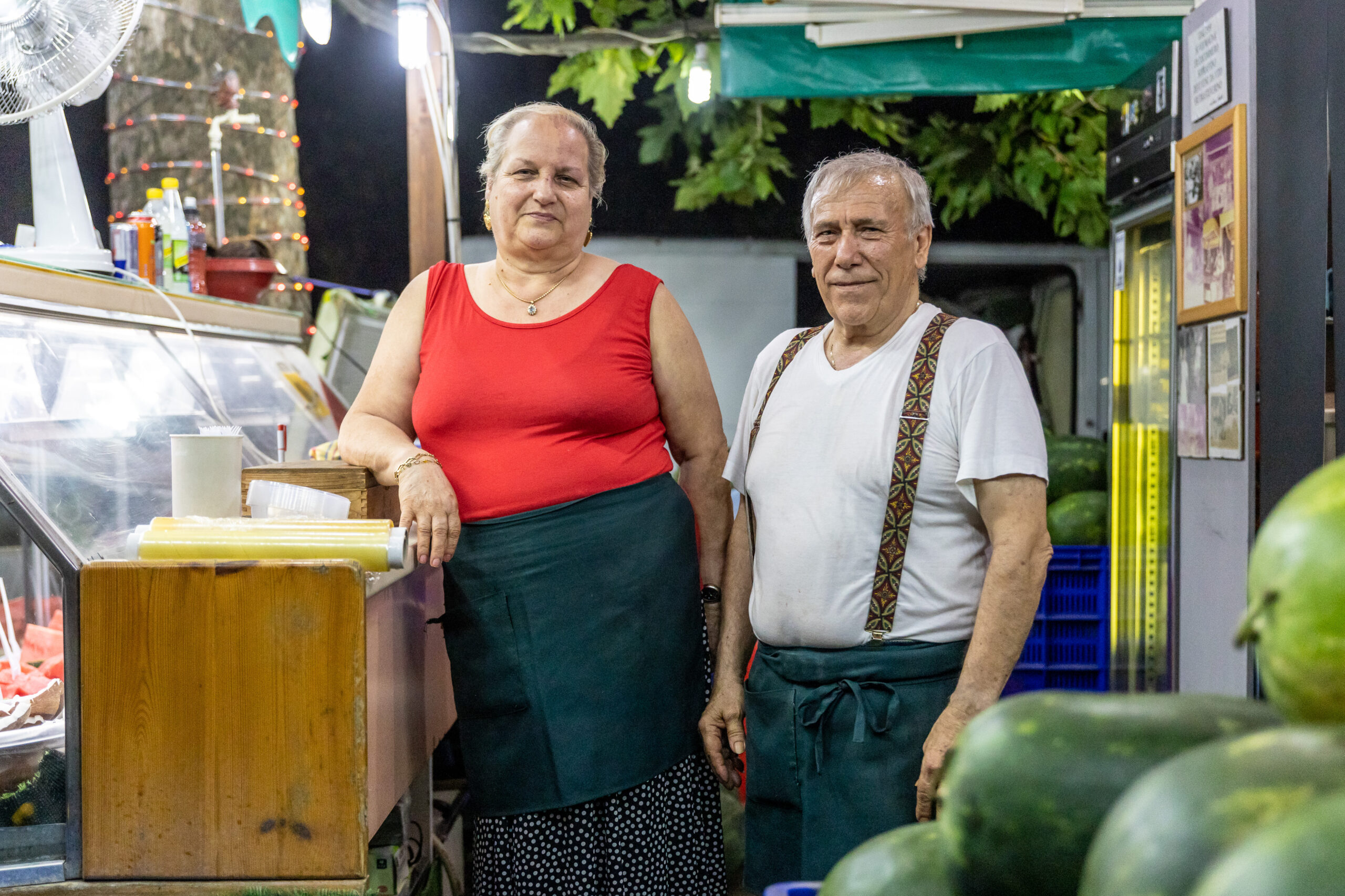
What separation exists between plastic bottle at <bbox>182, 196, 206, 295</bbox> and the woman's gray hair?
1298mm

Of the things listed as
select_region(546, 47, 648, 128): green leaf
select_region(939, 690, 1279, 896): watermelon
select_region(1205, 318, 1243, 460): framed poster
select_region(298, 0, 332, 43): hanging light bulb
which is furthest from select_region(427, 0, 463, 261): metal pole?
select_region(939, 690, 1279, 896): watermelon

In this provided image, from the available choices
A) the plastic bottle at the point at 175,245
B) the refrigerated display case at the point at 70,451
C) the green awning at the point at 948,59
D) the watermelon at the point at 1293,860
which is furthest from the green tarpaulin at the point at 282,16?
the watermelon at the point at 1293,860

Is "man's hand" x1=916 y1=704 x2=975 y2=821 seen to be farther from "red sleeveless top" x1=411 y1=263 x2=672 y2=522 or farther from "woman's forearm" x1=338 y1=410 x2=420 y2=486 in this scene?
"woman's forearm" x1=338 y1=410 x2=420 y2=486

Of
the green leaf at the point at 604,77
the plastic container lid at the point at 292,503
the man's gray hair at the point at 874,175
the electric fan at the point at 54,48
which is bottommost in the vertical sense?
the plastic container lid at the point at 292,503

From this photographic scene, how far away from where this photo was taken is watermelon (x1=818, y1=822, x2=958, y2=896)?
668 millimetres

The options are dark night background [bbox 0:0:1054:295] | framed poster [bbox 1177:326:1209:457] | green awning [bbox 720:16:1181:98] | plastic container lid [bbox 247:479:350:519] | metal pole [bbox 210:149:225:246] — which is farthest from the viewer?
dark night background [bbox 0:0:1054:295]

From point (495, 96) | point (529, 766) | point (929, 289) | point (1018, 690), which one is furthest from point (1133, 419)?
point (495, 96)

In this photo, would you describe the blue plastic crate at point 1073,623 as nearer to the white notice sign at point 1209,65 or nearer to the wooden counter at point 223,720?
the white notice sign at point 1209,65

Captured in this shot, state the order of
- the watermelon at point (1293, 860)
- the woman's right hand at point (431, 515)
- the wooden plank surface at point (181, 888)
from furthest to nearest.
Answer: the woman's right hand at point (431, 515) < the wooden plank surface at point (181, 888) < the watermelon at point (1293, 860)

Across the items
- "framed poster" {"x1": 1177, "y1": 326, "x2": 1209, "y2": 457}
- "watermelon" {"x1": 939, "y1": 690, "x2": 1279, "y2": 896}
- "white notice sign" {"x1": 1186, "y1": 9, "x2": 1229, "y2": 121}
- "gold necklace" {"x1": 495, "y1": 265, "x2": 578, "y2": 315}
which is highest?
"white notice sign" {"x1": 1186, "y1": 9, "x2": 1229, "y2": 121}

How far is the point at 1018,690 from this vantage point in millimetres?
3996

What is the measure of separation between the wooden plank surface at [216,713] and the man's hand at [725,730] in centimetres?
67

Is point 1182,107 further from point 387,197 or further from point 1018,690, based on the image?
point 387,197

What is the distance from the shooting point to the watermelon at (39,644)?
5.97ft
